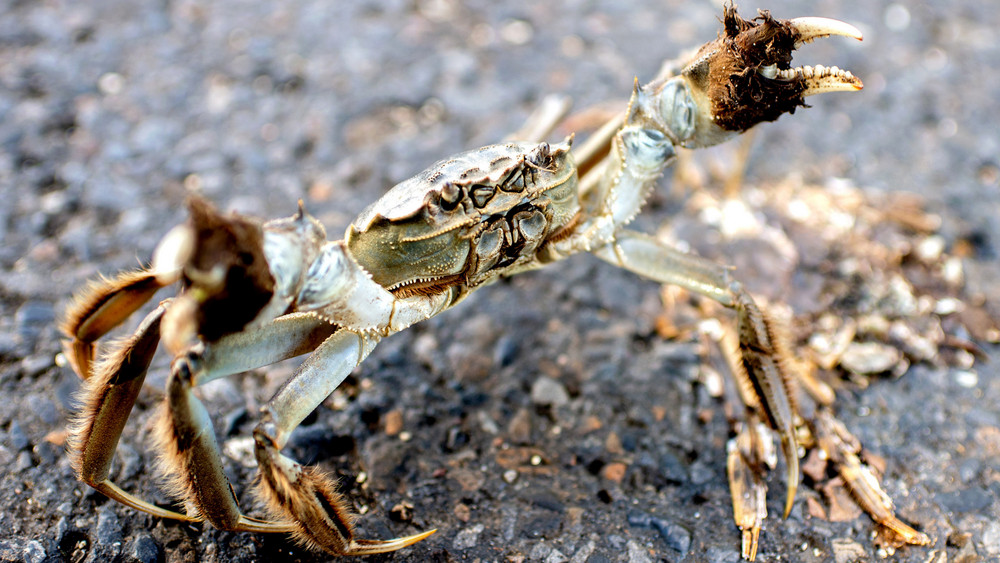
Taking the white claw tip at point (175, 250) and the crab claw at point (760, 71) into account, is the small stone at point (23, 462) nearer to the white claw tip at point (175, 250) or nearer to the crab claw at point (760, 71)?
the white claw tip at point (175, 250)

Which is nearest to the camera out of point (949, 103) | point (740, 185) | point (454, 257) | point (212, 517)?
point (212, 517)

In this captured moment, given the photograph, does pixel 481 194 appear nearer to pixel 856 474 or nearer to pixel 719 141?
pixel 719 141

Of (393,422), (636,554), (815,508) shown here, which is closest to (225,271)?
(393,422)

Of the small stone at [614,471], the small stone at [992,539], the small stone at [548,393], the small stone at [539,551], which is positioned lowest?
the small stone at [992,539]

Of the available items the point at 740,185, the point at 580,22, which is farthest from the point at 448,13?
the point at 740,185

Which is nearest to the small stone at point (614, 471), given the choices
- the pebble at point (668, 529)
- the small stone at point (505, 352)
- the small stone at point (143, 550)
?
the pebble at point (668, 529)

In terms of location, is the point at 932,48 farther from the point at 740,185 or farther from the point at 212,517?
the point at 212,517

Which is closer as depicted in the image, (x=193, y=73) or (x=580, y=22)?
(x=193, y=73)
